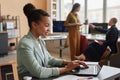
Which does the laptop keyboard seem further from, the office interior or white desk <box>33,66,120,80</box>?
the office interior

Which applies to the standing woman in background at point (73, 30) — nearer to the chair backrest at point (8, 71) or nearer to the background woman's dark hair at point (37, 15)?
the background woman's dark hair at point (37, 15)

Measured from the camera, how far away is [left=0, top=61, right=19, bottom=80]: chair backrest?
113 cm

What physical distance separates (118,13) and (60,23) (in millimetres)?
1641

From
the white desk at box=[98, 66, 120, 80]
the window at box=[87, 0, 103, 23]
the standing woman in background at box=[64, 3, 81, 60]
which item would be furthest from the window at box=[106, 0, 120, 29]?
the white desk at box=[98, 66, 120, 80]

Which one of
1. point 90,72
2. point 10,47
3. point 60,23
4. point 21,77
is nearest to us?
point 21,77

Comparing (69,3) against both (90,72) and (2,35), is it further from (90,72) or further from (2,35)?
(90,72)

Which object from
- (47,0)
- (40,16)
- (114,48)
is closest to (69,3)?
(47,0)

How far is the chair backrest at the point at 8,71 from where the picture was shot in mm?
1131

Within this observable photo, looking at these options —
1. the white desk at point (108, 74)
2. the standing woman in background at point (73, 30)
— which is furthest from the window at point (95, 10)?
the white desk at point (108, 74)

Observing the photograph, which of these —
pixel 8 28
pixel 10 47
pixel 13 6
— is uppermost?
pixel 13 6

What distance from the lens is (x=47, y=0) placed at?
24.2ft

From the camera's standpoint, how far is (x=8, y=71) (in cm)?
114

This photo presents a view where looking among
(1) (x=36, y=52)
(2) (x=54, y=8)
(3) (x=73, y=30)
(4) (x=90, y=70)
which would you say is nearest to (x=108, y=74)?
(4) (x=90, y=70)

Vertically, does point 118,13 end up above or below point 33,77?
above
